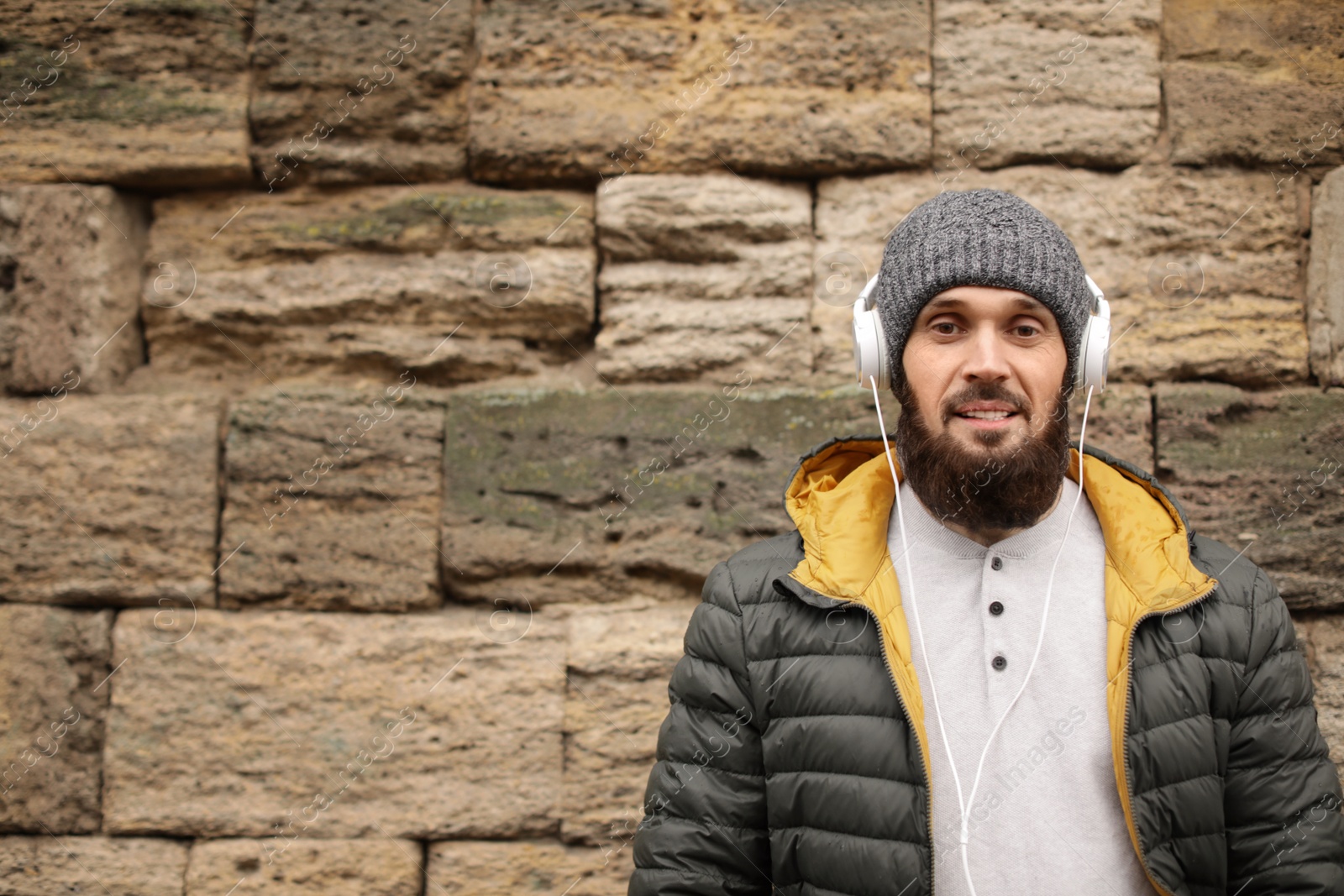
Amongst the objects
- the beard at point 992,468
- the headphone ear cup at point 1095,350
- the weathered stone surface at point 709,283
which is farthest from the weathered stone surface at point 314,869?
the headphone ear cup at point 1095,350

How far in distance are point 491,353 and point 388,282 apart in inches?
16.9

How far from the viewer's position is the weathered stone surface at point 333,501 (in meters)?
2.93

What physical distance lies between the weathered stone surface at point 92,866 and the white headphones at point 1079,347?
8.85 feet

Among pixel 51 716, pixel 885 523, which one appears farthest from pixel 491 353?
pixel 51 716

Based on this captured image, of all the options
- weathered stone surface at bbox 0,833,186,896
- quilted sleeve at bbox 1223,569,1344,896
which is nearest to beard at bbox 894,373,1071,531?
quilted sleeve at bbox 1223,569,1344,896

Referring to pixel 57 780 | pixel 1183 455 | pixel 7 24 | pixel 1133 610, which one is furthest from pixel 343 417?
pixel 1183 455

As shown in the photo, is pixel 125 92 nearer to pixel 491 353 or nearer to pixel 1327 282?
pixel 491 353

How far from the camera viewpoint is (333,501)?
2.96m

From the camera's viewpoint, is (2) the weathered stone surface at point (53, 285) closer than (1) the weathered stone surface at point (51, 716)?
No

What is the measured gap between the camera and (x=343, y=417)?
9.80 ft

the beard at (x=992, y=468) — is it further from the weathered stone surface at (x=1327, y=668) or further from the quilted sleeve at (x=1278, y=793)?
the weathered stone surface at (x=1327, y=668)

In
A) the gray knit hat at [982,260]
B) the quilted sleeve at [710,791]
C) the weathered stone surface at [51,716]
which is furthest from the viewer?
the weathered stone surface at [51,716]

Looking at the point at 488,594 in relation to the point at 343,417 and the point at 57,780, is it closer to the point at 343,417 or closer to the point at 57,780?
the point at 343,417

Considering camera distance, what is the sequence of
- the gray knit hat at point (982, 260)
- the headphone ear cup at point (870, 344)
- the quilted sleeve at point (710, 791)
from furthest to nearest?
the headphone ear cup at point (870, 344) → the gray knit hat at point (982, 260) → the quilted sleeve at point (710, 791)
